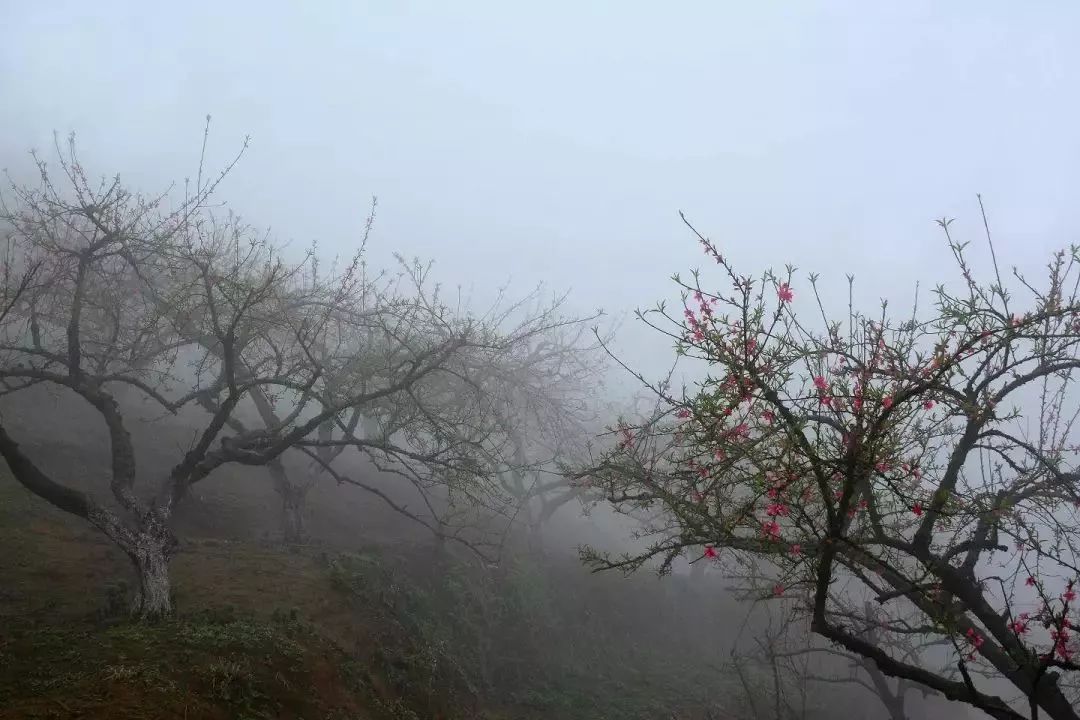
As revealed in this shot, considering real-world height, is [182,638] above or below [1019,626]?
below

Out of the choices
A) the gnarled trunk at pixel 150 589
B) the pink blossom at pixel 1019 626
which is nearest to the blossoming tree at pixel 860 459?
the pink blossom at pixel 1019 626

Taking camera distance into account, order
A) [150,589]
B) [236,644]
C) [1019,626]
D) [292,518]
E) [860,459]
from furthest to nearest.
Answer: [292,518]
[150,589]
[236,644]
[1019,626]
[860,459]

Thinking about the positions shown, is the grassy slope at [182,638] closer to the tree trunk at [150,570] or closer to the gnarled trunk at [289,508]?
the tree trunk at [150,570]

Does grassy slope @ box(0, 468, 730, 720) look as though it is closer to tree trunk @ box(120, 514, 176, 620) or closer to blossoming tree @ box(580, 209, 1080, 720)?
tree trunk @ box(120, 514, 176, 620)

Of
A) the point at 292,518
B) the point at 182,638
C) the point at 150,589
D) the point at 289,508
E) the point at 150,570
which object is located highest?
the point at 289,508

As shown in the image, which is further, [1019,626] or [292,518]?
[292,518]

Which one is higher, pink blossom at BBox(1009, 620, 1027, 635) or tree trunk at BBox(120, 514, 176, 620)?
pink blossom at BBox(1009, 620, 1027, 635)

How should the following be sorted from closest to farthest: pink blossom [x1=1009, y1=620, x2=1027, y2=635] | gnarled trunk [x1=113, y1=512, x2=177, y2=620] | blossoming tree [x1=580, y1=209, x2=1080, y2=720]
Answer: blossoming tree [x1=580, y1=209, x2=1080, y2=720], pink blossom [x1=1009, y1=620, x2=1027, y2=635], gnarled trunk [x1=113, y1=512, x2=177, y2=620]

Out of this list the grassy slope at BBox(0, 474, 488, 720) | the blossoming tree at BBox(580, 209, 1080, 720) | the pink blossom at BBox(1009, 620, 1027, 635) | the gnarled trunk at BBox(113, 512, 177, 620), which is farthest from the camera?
the gnarled trunk at BBox(113, 512, 177, 620)

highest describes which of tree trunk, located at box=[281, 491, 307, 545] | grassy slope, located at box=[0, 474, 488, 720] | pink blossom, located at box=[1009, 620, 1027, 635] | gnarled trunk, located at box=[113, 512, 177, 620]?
pink blossom, located at box=[1009, 620, 1027, 635]

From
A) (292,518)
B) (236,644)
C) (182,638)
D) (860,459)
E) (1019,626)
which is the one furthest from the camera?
(292,518)

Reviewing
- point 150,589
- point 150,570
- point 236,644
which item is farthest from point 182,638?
point 150,570

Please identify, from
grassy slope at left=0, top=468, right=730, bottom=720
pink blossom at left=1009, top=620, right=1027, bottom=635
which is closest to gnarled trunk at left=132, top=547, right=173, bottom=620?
grassy slope at left=0, top=468, right=730, bottom=720

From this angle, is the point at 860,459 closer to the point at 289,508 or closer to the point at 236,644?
the point at 236,644
